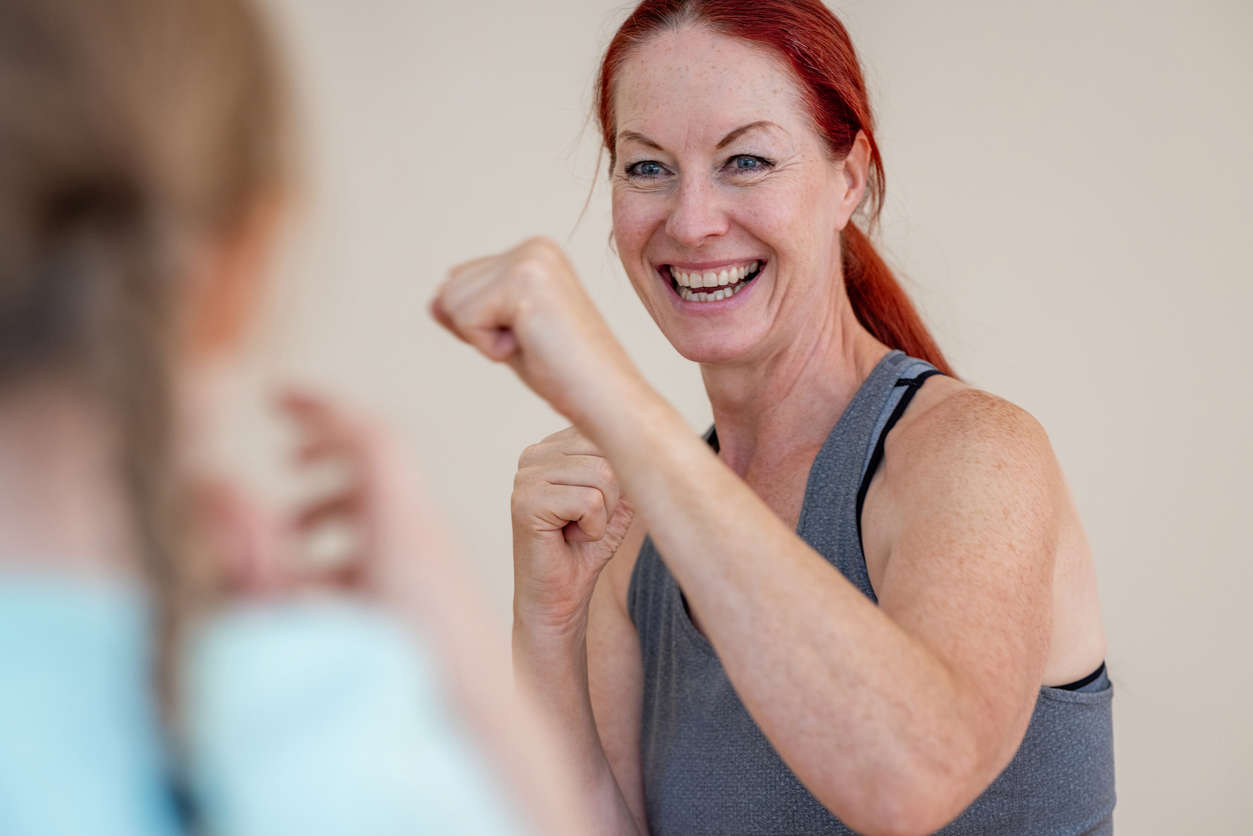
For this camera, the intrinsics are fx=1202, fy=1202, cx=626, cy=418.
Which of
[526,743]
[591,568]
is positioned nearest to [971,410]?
[591,568]

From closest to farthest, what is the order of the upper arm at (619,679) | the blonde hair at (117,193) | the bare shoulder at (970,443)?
the blonde hair at (117,193)
the bare shoulder at (970,443)
the upper arm at (619,679)

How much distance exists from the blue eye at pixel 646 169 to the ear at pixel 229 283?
2.72 ft

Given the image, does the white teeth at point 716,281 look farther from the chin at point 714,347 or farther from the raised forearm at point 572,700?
the raised forearm at point 572,700

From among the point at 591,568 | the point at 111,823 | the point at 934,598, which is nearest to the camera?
the point at 111,823

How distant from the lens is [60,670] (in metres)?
0.42

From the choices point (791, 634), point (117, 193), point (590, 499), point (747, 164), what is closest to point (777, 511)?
point (590, 499)

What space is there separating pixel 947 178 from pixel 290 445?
2.21 metres

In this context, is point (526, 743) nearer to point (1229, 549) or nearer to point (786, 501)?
point (786, 501)

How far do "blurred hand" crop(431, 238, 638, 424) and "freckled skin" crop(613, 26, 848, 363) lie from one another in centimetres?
50

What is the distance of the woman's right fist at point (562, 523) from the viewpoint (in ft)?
3.71

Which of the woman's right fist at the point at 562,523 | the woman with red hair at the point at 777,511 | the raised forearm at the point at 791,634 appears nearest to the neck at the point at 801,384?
the woman with red hair at the point at 777,511

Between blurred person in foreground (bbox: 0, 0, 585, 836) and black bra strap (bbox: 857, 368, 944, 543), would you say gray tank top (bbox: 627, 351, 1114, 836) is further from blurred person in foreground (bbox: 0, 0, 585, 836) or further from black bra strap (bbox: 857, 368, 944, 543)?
blurred person in foreground (bbox: 0, 0, 585, 836)

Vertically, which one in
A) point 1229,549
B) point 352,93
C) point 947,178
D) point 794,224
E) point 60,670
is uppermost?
point 352,93

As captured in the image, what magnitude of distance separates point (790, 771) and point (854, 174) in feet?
2.08
